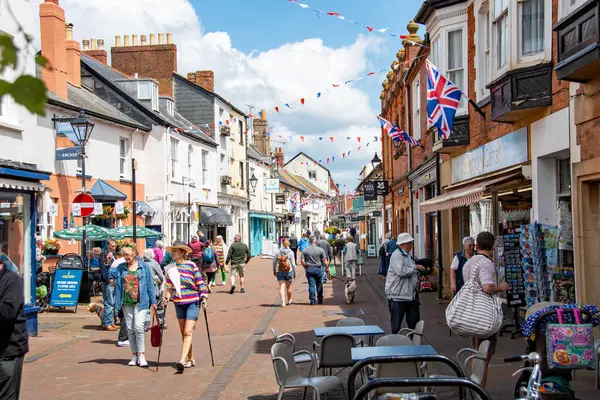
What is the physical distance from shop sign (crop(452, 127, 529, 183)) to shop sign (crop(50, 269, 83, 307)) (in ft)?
31.6

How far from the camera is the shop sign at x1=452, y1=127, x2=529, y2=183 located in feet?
41.1

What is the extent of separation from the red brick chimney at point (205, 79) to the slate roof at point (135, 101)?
10.4 ft

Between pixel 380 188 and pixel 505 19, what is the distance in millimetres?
24251

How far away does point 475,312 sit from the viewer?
7426 millimetres

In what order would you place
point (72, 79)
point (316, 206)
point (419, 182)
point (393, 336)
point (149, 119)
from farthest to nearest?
point (316, 206)
point (149, 119)
point (72, 79)
point (419, 182)
point (393, 336)

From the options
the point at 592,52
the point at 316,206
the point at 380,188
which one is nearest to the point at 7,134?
the point at 592,52

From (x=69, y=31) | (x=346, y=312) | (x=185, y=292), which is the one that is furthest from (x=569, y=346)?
(x=69, y=31)

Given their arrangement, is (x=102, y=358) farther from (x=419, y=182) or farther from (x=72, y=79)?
(x=72, y=79)

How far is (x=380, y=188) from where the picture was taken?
36875 millimetres

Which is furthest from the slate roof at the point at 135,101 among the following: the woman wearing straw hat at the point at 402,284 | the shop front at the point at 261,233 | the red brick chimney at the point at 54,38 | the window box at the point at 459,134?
the woman wearing straw hat at the point at 402,284

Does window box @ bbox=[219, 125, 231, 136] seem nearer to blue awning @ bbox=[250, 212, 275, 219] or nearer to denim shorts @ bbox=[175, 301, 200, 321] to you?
blue awning @ bbox=[250, 212, 275, 219]

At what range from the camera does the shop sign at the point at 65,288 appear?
56.4 feet

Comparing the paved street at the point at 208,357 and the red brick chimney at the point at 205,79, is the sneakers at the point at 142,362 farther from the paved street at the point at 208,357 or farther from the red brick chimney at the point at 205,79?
the red brick chimney at the point at 205,79

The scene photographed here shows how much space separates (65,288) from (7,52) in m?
15.9
